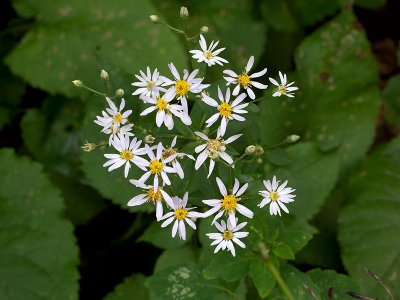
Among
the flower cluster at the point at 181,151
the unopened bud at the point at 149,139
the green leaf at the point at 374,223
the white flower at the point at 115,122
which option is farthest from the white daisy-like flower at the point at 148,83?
the green leaf at the point at 374,223

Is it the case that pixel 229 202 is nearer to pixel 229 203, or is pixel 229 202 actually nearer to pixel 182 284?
pixel 229 203

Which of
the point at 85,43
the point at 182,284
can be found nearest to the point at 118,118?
the point at 182,284

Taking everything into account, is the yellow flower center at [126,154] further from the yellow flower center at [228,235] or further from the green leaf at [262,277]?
the green leaf at [262,277]

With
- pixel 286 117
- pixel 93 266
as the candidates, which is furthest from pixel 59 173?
pixel 286 117

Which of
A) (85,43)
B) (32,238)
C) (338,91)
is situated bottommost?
(32,238)

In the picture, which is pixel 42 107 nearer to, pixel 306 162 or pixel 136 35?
pixel 136 35

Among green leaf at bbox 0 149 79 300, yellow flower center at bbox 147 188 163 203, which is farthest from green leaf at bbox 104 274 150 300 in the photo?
yellow flower center at bbox 147 188 163 203

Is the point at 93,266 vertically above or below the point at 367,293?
above
